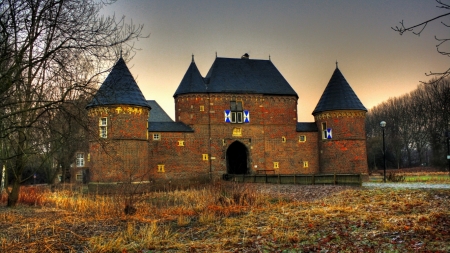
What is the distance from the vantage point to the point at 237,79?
31.8 metres

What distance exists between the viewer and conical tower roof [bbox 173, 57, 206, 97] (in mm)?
30098

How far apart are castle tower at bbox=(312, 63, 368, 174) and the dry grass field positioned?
16.1 metres

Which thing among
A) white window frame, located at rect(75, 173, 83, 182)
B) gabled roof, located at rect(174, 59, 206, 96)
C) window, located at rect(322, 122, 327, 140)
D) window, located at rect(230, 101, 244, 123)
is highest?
gabled roof, located at rect(174, 59, 206, 96)

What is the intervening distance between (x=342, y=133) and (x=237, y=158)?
8.09m

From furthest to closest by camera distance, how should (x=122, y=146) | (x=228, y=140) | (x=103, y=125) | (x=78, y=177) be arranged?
1. (x=78, y=177)
2. (x=228, y=140)
3. (x=103, y=125)
4. (x=122, y=146)

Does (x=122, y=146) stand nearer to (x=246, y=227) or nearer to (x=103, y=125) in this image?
(x=103, y=125)

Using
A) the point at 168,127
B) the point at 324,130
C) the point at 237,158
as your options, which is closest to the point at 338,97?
the point at 324,130

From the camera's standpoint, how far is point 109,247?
777cm

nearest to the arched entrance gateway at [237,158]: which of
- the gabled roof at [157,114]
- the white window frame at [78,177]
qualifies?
the gabled roof at [157,114]

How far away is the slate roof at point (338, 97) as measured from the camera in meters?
30.2

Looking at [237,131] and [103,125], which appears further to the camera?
[237,131]

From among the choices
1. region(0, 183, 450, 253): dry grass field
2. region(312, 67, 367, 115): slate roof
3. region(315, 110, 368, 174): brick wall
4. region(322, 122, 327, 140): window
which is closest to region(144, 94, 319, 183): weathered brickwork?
region(322, 122, 327, 140): window

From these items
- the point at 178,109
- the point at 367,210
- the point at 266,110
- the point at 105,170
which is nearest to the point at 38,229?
the point at 367,210

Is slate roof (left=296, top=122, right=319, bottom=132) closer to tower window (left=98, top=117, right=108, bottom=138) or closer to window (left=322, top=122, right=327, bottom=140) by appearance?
window (left=322, top=122, right=327, bottom=140)
